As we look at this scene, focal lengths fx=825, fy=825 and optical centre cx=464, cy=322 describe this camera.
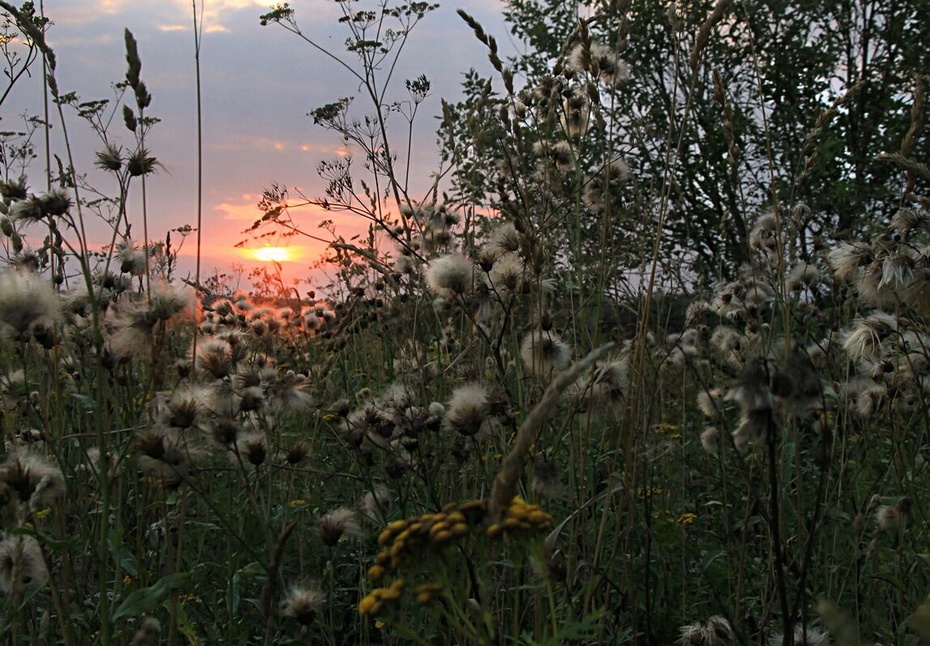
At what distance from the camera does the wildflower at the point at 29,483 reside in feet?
6.33

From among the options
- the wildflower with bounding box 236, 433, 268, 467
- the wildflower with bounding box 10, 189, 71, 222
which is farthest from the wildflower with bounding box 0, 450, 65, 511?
the wildflower with bounding box 10, 189, 71, 222

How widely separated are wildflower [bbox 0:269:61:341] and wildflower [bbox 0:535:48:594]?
0.55 metres

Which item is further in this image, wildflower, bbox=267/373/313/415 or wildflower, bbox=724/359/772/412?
wildflower, bbox=267/373/313/415

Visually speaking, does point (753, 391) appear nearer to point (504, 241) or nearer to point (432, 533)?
point (432, 533)

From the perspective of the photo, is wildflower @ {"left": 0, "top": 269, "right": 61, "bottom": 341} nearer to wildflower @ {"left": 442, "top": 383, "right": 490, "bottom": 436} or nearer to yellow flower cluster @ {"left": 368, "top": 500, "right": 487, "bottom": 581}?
wildflower @ {"left": 442, "top": 383, "right": 490, "bottom": 436}

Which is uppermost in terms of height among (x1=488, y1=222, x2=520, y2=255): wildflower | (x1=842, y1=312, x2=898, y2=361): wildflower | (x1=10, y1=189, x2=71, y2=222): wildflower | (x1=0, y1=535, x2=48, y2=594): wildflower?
(x1=10, y1=189, x2=71, y2=222): wildflower

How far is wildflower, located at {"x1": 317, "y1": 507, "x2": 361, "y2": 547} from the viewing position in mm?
2314

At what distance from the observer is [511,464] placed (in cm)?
115

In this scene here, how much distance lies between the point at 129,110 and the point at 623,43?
167 centimetres

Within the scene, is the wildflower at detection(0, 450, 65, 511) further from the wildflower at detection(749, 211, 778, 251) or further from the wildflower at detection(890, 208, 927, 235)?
the wildflower at detection(749, 211, 778, 251)

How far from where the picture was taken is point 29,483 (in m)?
1.94

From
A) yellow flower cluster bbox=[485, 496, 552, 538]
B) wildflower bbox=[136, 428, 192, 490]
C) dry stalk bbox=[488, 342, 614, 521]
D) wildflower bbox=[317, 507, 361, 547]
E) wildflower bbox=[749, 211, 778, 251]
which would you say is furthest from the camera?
wildflower bbox=[749, 211, 778, 251]

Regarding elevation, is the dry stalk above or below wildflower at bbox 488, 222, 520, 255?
below

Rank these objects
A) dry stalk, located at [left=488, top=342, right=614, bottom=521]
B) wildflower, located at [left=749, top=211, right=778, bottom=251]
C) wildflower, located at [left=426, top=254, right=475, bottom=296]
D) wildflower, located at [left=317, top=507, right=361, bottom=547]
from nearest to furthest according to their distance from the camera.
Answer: dry stalk, located at [left=488, top=342, right=614, bottom=521]
wildflower, located at [left=317, top=507, right=361, bottom=547]
wildflower, located at [left=426, top=254, right=475, bottom=296]
wildflower, located at [left=749, top=211, right=778, bottom=251]
